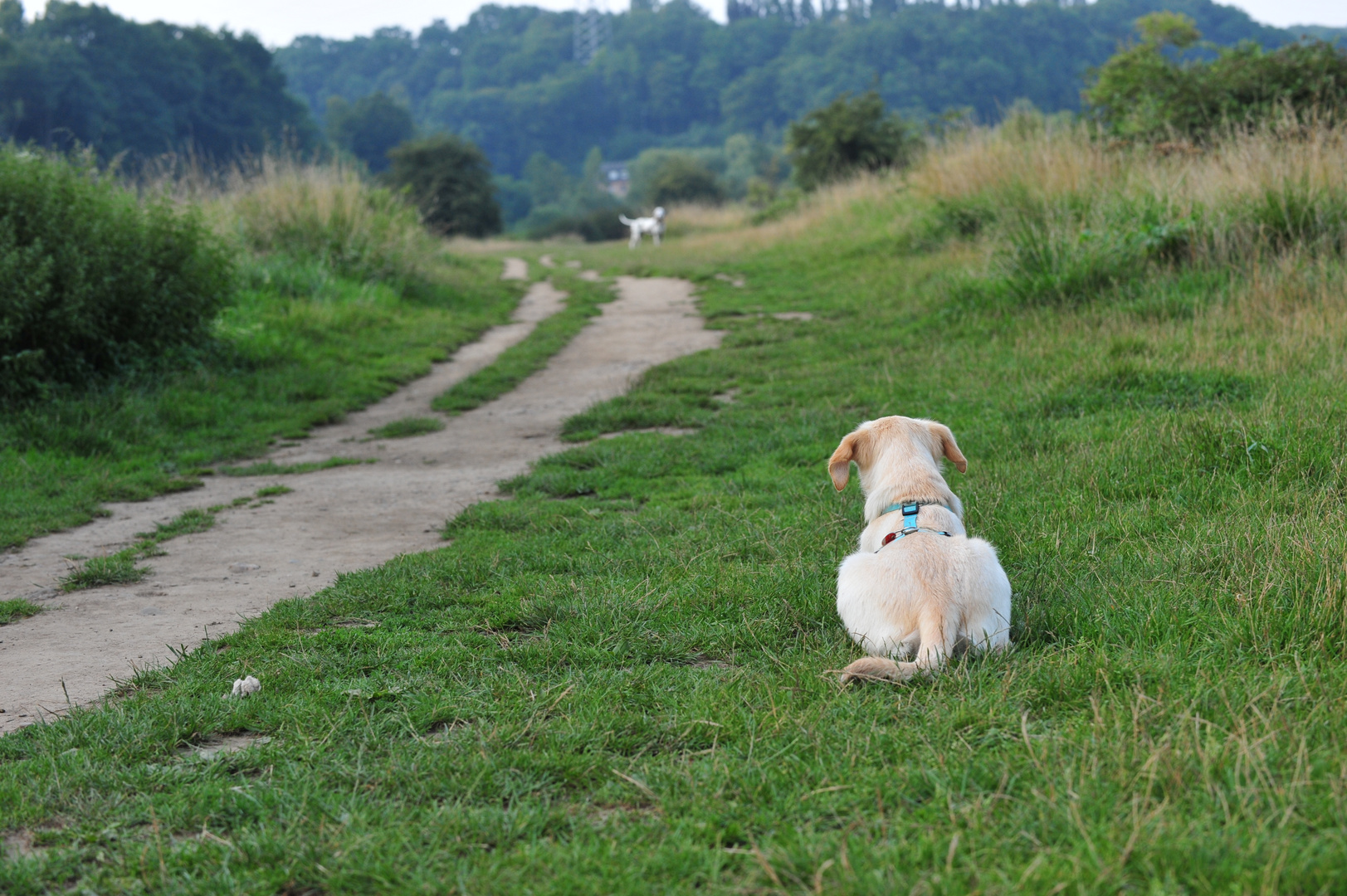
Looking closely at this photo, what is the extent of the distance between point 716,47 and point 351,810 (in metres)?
124

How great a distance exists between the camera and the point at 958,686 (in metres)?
2.81

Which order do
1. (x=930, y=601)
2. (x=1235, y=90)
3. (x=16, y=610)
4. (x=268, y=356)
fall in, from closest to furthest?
(x=930, y=601), (x=16, y=610), (x=268, y=356), (x=1235, y=90)

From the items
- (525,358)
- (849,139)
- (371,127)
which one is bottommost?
(525,358)

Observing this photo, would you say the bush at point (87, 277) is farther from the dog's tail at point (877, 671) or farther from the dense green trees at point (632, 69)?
the dense green trees at point (632, 69)

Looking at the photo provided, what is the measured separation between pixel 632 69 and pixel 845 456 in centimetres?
12499

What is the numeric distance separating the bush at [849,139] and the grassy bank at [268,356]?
13.4 meters

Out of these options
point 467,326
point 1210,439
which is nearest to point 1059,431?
point 1210,439

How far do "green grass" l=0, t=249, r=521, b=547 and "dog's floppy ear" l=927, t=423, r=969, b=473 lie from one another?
15.0 feet

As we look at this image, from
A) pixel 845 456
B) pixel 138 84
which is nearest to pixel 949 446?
pixel 845 456

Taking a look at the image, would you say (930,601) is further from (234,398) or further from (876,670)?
(234,398)

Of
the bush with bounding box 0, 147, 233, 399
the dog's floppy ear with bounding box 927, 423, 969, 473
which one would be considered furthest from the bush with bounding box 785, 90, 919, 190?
the dog's floppy ear with bounding box 927, 423, 969, 473

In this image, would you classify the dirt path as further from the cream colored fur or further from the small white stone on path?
the cream colored fur

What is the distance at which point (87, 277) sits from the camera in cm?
804

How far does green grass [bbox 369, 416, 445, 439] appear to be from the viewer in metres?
7.82
